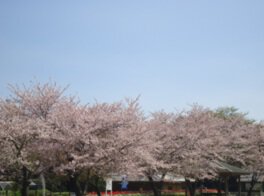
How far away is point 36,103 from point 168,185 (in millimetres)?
35212

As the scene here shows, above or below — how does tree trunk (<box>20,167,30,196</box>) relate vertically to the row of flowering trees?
below

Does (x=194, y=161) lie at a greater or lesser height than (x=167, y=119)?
lesser

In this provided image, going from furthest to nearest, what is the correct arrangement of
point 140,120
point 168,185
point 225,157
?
1. point 168,185
2. point 225,157
3. point 140,120

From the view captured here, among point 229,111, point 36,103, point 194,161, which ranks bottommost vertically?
point 194,161

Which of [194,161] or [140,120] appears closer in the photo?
[140,120]

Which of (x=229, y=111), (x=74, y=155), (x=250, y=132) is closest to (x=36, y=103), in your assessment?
(x=74, y=155)

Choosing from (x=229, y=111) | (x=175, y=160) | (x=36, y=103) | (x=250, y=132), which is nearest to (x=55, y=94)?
(x=36, y=103)

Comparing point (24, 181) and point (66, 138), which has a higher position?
point (66, 138)

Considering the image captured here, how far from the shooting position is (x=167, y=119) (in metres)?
36.0

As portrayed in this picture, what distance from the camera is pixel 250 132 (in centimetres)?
4488

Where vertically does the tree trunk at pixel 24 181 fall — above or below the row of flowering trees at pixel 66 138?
below

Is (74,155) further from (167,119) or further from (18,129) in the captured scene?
(167,119)

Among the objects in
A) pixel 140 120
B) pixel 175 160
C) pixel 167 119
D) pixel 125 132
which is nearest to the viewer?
pixel 125 132

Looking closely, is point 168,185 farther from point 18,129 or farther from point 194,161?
point 18,129
